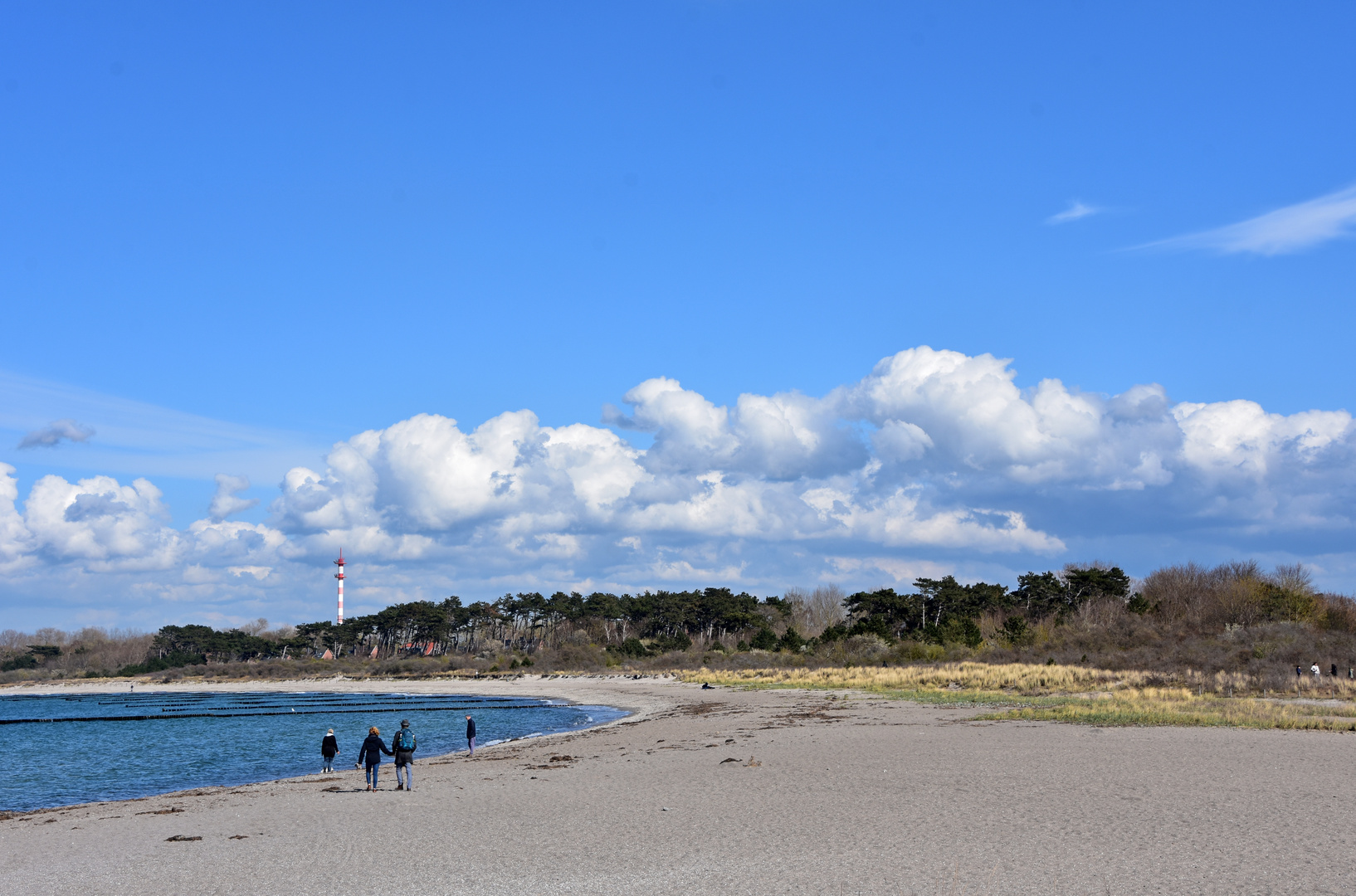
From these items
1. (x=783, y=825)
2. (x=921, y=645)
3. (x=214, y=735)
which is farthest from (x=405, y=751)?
(x=921, y=645)

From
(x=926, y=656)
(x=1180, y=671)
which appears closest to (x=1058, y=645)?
(x=926, y=656)

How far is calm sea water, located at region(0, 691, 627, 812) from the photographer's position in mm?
32094

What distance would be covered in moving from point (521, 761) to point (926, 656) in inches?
2156

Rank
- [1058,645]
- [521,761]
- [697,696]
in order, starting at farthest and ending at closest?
[1058,645], [697,696], [521,761]

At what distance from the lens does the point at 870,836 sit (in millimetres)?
14633

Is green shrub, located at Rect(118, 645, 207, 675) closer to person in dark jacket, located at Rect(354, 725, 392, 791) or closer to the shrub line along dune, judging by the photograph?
the shrub line along dune

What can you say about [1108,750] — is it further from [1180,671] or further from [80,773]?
[80,773]

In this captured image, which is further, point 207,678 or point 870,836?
point 207,678

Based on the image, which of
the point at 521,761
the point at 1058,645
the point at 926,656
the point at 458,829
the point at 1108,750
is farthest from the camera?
the point at 926,656

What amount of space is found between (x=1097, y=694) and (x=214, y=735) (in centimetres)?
4407

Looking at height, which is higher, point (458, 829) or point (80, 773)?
point (458, 829)

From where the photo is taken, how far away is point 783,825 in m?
15.9

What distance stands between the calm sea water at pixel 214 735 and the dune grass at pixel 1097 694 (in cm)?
1725

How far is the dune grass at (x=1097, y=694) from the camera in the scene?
30.9 m
